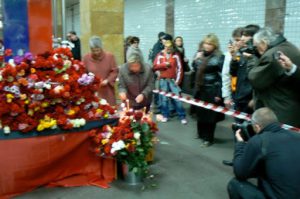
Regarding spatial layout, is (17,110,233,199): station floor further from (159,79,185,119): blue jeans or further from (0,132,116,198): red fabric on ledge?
(159,79,185,119): blue jeans

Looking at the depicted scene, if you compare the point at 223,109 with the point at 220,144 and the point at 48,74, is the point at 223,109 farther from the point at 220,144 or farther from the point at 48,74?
the point at 48,74

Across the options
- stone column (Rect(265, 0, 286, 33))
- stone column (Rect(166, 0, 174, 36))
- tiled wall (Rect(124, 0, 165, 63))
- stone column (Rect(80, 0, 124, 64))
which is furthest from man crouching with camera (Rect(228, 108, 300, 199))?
tiled wall (Rect(124, 0, 165, 63))

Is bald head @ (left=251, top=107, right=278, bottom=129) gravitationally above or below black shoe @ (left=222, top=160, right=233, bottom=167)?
above

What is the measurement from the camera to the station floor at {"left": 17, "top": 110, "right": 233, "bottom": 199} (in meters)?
3.71

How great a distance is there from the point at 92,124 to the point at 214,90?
1937 millimetres

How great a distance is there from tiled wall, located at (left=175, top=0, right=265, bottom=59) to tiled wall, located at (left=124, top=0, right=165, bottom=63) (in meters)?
1.08

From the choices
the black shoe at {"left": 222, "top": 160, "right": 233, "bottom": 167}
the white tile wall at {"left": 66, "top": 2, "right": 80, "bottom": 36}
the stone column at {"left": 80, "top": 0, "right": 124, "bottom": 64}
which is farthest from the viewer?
the white tile wall at {"left": 66, "top": 2, "right": 80, "bottom": 36}

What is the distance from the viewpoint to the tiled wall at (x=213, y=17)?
7.37 m

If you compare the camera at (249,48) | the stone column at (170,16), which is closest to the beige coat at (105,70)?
the camera at (249,48)

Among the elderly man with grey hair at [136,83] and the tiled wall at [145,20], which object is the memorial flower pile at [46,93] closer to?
the elderly man with grey hair at [136,83]

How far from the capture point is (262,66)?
3.41 metres

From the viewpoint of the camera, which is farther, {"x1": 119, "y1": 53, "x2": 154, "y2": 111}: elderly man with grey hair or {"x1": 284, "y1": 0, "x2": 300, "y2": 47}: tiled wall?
{"x1": 284, "y1": 0, "x2": 300, "y2": 47}: tiled wall

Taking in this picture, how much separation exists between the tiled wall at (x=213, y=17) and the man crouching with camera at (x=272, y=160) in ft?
15.4

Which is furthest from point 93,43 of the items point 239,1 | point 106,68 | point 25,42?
point 239,1
